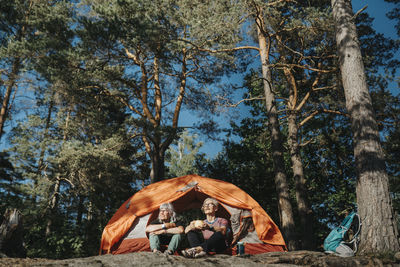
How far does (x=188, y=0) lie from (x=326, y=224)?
35.5 feet

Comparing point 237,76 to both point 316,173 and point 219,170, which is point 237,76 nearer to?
point 219,170

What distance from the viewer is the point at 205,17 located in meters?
8.10

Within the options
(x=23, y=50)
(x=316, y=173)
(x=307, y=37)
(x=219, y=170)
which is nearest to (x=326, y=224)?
(x=316, y=173)

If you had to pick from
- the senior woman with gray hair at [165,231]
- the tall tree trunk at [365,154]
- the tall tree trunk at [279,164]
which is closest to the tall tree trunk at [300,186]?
the tall tree trunk at [279,164]

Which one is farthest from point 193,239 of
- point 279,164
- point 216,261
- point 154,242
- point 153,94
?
point 153,94

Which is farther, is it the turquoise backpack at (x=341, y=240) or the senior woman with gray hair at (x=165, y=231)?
the senior woman with gray hair at (x=165, y=231)

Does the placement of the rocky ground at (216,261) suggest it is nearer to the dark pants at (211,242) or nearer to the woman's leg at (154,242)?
the dark pants at (211,242)

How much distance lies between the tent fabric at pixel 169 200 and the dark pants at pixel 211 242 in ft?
3.90

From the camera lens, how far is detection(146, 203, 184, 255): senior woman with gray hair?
4066mm

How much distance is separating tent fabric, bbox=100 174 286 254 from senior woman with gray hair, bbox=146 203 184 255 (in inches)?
44.9

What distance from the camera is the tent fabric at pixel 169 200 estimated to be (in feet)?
17.5

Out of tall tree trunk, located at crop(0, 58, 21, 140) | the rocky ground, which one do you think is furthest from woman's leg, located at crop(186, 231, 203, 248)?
tall tree trunk, located at crop(0, 58, 21, 140)

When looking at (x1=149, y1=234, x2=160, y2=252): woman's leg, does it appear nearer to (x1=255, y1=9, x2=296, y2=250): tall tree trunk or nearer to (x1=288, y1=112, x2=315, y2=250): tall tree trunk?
(x1=255, y1=9, x2=296, y2=250): tall tree trunk

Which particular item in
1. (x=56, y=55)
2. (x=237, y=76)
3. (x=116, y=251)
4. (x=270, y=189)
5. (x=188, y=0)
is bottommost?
(x=116, y=251)
